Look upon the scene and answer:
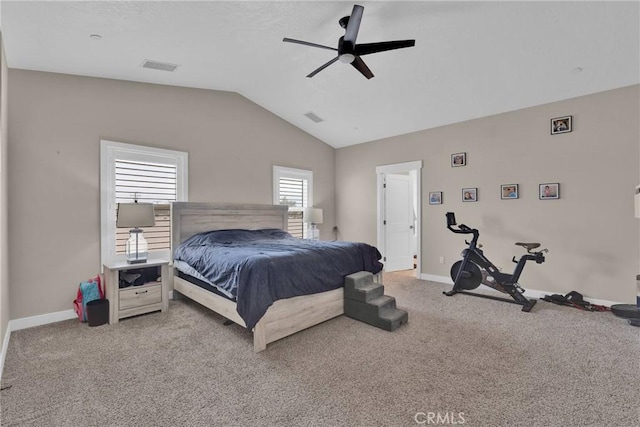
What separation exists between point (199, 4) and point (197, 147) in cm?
231

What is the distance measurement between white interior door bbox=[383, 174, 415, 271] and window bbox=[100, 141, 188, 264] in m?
3.82

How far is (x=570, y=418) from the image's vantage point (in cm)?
186

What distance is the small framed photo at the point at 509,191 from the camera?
15.1 ft

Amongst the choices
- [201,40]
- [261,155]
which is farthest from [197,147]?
[201,40]

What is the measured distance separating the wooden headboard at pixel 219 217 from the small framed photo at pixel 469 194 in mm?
3066

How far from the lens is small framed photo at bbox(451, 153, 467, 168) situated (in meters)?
5.11

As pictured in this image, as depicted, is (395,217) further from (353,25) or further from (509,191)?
(353,25)

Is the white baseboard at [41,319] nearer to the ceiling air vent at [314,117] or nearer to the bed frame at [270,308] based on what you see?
the bed frame at [270,308]

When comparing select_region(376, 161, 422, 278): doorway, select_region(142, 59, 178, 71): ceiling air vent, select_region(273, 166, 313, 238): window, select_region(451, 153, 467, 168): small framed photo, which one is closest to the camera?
select_region(142, 59, 178, 71): ceiling air vent

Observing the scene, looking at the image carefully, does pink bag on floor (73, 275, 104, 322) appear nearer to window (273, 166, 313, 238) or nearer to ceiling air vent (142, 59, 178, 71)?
ceiling air vent (142, 59, 178, 71)

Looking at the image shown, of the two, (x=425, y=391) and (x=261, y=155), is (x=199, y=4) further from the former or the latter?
(x=425, y=391)

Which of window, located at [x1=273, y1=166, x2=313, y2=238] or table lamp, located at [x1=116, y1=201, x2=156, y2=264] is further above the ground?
window, located at [x1=273, y1=166, x2=313, y2=238]

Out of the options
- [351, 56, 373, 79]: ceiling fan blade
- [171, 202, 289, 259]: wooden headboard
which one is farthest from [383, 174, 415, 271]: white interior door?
[351, 56, 373, 79]: ceiling fan blade

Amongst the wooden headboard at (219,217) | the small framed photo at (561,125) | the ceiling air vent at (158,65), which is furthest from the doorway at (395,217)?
the ceiling air vent at (158,65)
